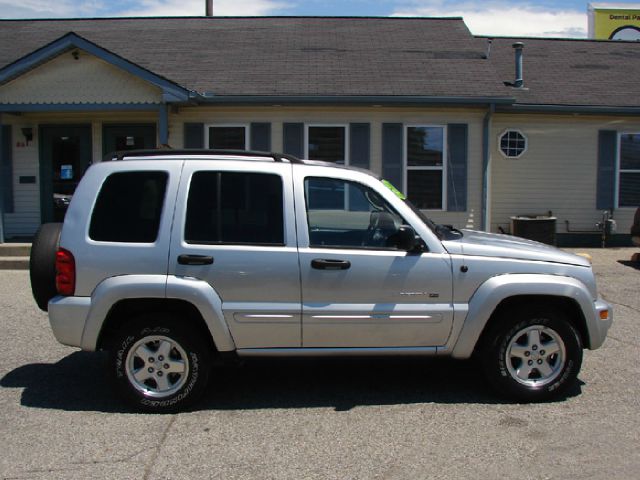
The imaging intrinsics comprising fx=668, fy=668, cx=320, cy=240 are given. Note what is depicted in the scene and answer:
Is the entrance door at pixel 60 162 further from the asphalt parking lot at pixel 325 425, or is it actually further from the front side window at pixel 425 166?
the asphalt parking lot at pixel 325 425

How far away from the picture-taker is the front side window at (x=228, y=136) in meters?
13.3

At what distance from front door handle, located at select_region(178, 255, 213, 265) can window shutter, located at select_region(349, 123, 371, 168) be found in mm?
8627

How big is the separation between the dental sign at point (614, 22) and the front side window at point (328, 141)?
20095mm

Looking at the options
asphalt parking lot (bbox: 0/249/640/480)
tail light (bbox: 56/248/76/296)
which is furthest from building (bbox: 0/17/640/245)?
tail light (bbox: 56/248/76/296)

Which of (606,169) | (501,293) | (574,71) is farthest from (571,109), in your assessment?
(501,293)

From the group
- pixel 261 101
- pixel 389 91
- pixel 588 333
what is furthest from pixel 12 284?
pixel 588 333

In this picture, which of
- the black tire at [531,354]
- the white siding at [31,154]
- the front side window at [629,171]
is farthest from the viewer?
the front side window at [629,171]

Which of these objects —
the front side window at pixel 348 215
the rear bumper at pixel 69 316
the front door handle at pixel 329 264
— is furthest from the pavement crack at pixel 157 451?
the front side window at pixel 348 215

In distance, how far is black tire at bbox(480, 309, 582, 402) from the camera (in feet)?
16.5

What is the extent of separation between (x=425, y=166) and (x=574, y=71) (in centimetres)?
495

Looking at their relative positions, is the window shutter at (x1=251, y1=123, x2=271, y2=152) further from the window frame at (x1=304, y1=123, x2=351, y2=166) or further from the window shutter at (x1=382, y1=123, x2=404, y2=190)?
the window shutter at (x1=382, y1=123, x2=404, y2=190)

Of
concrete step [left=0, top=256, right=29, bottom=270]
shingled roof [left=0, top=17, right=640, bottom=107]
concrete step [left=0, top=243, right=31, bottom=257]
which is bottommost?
concrete step [left=0, top=256, right=29, bottom=270]

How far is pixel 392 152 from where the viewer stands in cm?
1320

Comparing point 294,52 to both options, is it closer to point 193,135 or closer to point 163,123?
point 193,135
